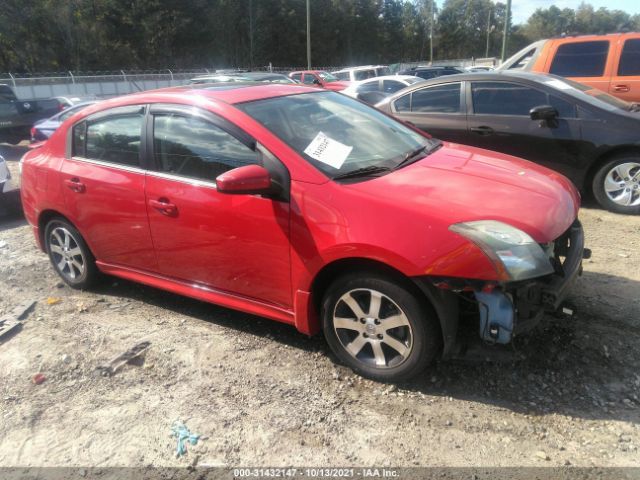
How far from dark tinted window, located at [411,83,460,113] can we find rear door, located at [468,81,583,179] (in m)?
0.19

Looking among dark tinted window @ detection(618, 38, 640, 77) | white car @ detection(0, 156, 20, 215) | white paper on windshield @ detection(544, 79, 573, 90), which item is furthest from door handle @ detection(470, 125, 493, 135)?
white car @ detection(0, 156, 20, 215)

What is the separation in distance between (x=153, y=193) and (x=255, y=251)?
35.2 inches

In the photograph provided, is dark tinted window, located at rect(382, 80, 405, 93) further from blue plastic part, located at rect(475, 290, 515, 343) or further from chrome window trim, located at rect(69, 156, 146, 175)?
blue plastic part, located at rect(475, 290, 515, 343)

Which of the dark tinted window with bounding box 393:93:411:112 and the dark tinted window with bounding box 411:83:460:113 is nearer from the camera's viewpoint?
the dark tinted window with bounding box 411:83:460:113

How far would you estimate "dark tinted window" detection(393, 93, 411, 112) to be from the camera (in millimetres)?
6758

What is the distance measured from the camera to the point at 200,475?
8.03 ft

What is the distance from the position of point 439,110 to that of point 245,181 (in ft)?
14.0

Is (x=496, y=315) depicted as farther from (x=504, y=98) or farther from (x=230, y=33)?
(x=230, y=33)

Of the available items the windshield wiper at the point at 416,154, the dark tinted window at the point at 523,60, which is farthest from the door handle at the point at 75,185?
the dark tinted window at the point at 523,60

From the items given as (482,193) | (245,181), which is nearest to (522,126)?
(482,193)

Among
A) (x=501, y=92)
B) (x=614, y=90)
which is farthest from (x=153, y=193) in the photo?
(x=614, y=90)

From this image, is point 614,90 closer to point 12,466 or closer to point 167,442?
point 167,442

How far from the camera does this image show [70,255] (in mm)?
4414

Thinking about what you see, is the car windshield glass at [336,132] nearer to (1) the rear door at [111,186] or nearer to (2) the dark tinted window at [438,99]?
(1) the rear door at [111,186]
